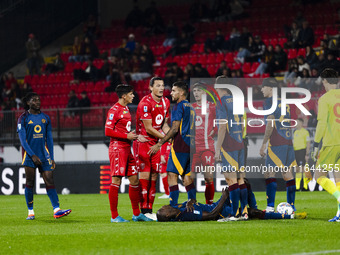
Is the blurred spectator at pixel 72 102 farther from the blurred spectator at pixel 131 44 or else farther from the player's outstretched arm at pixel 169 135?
the player's outstretched arm at pixel 169 135

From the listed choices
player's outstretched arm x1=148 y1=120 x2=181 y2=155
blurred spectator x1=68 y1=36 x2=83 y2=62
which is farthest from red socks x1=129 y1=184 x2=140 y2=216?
blurred spectator x1=68 y1=36 x2=83 y2=62

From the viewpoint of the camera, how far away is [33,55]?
93.5ft

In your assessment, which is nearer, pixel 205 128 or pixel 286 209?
pixel 286 209

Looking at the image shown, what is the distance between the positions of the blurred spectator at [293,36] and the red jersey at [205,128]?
12.7 meters

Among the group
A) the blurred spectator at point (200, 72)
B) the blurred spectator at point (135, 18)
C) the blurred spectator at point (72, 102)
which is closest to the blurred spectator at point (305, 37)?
the blurred spectator at point (200, 72)

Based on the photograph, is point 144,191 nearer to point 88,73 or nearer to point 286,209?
point 286,209

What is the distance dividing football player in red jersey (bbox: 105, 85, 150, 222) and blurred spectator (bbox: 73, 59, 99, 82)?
1586 centimetres

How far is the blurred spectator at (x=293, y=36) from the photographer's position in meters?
23.6

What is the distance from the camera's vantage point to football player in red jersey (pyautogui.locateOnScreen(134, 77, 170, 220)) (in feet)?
35.1

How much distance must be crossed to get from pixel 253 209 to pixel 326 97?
7.20ft

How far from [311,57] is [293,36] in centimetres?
284

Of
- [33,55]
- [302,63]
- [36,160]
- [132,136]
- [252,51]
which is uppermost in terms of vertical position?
[33,55]

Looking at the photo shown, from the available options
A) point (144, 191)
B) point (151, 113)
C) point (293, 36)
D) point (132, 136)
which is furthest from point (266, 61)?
point (132, 136)

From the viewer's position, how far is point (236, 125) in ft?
34.3
